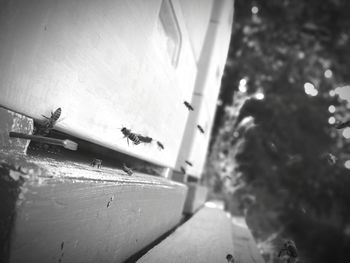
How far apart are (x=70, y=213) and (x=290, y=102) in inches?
429

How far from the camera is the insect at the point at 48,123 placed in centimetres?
90

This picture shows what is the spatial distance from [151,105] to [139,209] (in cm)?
81

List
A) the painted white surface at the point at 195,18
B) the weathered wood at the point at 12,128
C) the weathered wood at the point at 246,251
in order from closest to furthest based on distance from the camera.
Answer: the weathered wood at the point at 12,128
the weathered wood at the point at 246,251
the painted white surface at the point at 195,18

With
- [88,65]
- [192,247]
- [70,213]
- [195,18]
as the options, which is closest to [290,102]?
[195,18]

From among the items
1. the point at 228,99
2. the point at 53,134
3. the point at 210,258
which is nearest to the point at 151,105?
the point at 53,134

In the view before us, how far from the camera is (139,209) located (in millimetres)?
1331

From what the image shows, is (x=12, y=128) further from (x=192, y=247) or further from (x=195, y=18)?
(x=195, y=18)

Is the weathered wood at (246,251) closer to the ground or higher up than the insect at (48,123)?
closer to the ground

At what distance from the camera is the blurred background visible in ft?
31.3

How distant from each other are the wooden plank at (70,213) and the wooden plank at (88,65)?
0.24 metres

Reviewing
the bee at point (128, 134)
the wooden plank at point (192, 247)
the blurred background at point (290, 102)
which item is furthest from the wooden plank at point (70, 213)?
the blurred background at point (290, 102)

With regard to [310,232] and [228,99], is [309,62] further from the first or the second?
[310,232]

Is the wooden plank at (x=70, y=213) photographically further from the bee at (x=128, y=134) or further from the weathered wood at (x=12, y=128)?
the bee at (x=128, y=134)

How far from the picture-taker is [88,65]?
1081mm
